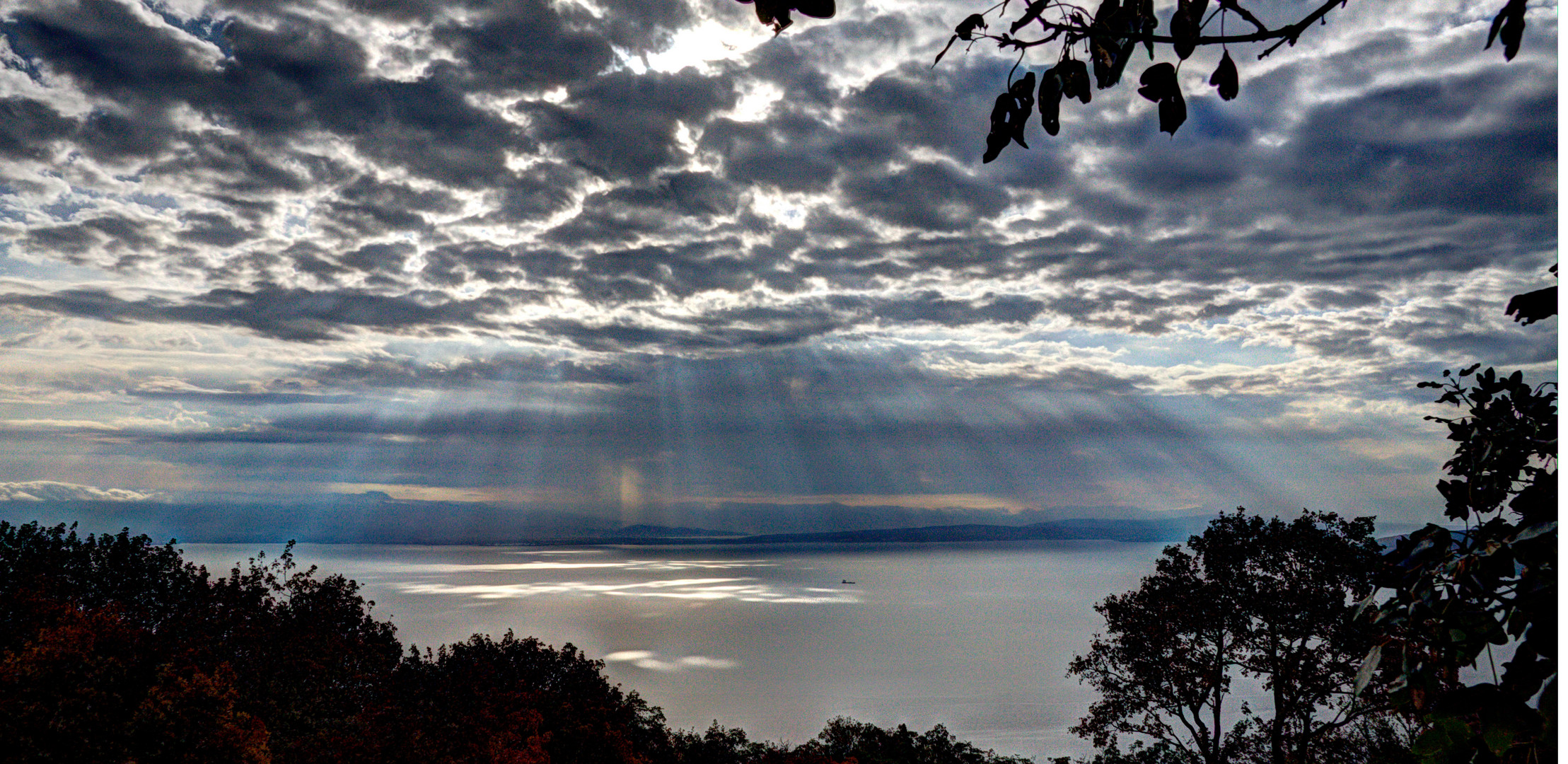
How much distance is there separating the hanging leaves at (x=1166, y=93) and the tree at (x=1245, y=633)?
1345 cm

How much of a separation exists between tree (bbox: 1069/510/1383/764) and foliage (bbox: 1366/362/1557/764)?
41.9 ft

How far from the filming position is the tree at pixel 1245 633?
13.3 m

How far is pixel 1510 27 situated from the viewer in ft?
4.43

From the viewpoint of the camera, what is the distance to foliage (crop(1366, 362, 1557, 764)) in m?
1.33

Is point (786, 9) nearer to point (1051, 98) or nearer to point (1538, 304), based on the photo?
point (1051, 98)

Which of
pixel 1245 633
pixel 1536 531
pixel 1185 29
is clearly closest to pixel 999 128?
pixel 1185 29

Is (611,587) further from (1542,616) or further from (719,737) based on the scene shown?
(1542,616)

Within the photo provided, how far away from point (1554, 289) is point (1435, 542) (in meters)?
0.57

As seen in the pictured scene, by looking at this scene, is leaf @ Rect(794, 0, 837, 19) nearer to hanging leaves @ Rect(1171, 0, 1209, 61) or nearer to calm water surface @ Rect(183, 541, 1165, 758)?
hanging leaves @ Rect(1171, 0, 1209, 61)

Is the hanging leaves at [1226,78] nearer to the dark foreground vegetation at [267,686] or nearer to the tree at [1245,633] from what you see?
the dark foreground vegetation at [267,686]

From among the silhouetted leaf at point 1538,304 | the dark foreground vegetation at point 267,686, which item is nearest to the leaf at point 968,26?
the silhouetted leaf at point 1538,304

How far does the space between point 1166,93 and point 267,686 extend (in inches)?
709

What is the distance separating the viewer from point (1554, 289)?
5.53ft

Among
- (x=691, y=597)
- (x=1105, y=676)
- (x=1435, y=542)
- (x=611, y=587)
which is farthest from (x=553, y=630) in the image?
(x=1435, y=542)
